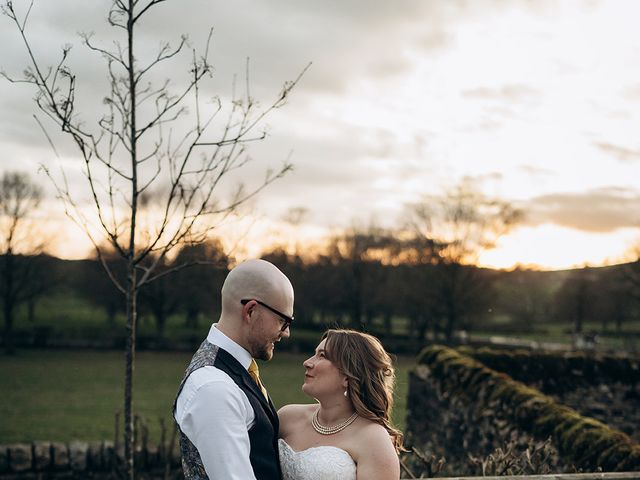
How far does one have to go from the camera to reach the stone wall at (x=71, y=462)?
1084 cm

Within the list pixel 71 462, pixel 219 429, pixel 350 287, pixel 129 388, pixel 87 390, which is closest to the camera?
pixel 219 429

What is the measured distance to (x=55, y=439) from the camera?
17594 millimetres

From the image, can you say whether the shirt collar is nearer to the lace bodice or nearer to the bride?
the bride

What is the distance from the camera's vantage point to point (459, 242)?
4344 centimetres

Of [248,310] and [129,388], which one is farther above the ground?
[248,310]

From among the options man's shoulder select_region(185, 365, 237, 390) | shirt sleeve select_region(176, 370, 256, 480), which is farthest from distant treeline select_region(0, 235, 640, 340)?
shirt sleeve select_region(176, 370, 256, 480)

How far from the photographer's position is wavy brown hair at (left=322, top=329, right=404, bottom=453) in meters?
3.52

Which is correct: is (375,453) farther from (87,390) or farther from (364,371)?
(87,390)

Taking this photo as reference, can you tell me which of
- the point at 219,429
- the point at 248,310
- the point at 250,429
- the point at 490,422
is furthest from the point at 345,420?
the point at 490,422

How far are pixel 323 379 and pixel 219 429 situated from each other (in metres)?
1.08

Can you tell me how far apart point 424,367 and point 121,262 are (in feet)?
92.3

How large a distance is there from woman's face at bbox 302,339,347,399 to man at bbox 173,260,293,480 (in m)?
0.46

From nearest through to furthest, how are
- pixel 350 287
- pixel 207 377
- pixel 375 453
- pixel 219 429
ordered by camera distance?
1. pixel 219 429
2. pixel 207 377
3. pixel 375 453
4. pixel 350 287

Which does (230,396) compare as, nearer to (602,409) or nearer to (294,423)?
(294,423)
